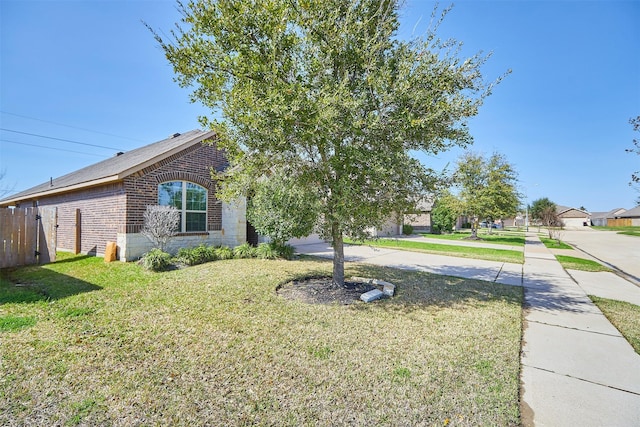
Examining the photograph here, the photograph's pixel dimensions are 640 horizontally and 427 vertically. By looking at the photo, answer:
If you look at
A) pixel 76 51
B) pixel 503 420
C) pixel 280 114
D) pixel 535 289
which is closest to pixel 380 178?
pixel 280 114

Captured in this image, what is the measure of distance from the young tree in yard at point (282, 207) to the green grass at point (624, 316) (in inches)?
220

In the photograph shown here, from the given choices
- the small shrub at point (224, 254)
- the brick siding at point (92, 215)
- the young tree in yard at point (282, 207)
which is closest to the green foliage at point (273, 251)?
the young tree in yard at point (282, 207)

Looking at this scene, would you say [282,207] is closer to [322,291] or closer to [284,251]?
[284,251]

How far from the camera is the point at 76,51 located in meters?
11.3

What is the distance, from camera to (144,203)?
9117 millimetres

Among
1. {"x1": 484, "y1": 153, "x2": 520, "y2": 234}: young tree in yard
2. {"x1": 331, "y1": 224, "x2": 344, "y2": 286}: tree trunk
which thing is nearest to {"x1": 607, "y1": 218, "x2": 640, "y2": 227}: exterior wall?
{"x1": 484, "y1": 153, "x2": 520, "y2": 234}: young tree in yard

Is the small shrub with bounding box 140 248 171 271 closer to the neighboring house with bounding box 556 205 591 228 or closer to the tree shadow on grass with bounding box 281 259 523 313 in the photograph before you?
the tree shadow on grass with bounding box 281 259 523 313

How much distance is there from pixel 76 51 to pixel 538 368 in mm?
17190

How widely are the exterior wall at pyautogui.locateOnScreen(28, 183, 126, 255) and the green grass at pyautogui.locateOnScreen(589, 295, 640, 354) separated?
1209 cm

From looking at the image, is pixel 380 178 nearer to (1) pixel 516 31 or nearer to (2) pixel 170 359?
(2) pixel 170 359

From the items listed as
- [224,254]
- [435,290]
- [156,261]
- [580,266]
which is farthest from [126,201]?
[580,266]

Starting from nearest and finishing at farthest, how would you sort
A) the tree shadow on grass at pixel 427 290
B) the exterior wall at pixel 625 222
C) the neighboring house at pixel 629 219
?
the tree shadow on grass at pixel 427 290, the exterior wall at pixel 625 222, the neighboring house at pixel 629 219

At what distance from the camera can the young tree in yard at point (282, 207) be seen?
605cm

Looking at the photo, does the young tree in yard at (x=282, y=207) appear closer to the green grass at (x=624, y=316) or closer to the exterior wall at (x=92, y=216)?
the exterior wall at (x=92, y=216)
